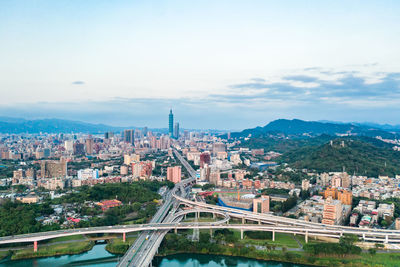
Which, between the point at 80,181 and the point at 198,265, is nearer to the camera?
the point at 198,265

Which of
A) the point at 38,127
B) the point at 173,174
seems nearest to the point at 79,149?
the point at 173,174

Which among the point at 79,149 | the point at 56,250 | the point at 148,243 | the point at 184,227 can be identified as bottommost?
the point at 56,250

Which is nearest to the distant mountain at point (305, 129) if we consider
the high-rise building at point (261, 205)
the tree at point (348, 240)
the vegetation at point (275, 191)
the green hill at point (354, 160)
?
the green hill at point (354, 160)

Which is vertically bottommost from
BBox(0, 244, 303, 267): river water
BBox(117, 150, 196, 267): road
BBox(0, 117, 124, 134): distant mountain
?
BBox(0, 244, 303, 267): river water

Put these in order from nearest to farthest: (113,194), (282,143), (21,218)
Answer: (21,218)
(113,194)
(282,143)

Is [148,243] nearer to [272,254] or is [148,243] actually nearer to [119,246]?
[119,246]

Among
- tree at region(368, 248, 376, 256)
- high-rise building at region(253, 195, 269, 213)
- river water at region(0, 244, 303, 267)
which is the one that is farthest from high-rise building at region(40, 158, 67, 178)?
tree at region(368, 248, 376, 256)

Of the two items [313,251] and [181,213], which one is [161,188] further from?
[313,251]

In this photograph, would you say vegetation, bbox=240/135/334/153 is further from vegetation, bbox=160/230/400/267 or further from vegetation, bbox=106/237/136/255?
vegetation, bbox=106/237/136/255

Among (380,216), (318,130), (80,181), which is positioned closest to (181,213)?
(380,216)
